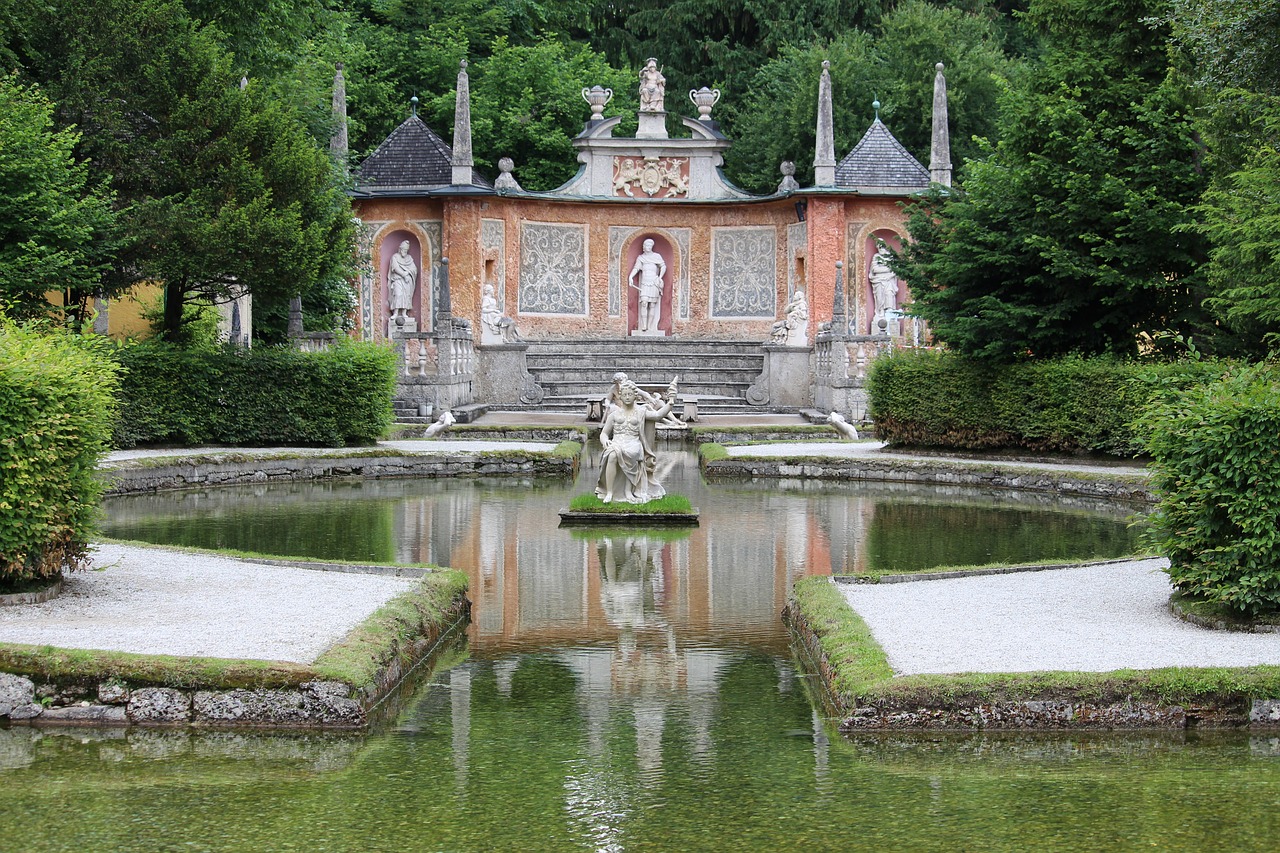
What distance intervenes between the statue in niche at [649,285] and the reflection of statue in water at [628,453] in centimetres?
1947

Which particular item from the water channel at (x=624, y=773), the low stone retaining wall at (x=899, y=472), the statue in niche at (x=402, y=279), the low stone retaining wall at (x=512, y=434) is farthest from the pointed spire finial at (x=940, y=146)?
the water channel at (x=624, y=773)

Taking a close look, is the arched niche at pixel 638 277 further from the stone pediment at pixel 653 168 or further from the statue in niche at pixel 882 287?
the statue in niche at pixel 882 287

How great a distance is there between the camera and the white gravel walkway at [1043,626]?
7.58m

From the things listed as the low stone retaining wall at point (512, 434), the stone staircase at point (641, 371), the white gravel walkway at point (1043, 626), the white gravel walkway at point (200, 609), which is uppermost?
the stone staircase at point (641, 371)

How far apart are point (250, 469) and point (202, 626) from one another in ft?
36.7

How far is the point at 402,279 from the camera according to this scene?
3366 centimetres

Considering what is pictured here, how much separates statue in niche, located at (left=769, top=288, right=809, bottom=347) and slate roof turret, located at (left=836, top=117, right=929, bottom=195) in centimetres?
418

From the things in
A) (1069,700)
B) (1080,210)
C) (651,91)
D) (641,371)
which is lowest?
(1069,700)

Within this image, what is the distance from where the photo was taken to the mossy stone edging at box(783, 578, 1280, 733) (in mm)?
6980

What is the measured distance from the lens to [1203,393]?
9.22 m

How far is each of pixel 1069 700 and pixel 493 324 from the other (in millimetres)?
24956

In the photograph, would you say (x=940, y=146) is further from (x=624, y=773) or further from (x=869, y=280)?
(x=624, y=773)

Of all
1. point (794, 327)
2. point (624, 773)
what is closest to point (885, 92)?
point (794, 327)

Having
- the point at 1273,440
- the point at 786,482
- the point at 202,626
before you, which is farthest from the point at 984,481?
the point at 202,626
